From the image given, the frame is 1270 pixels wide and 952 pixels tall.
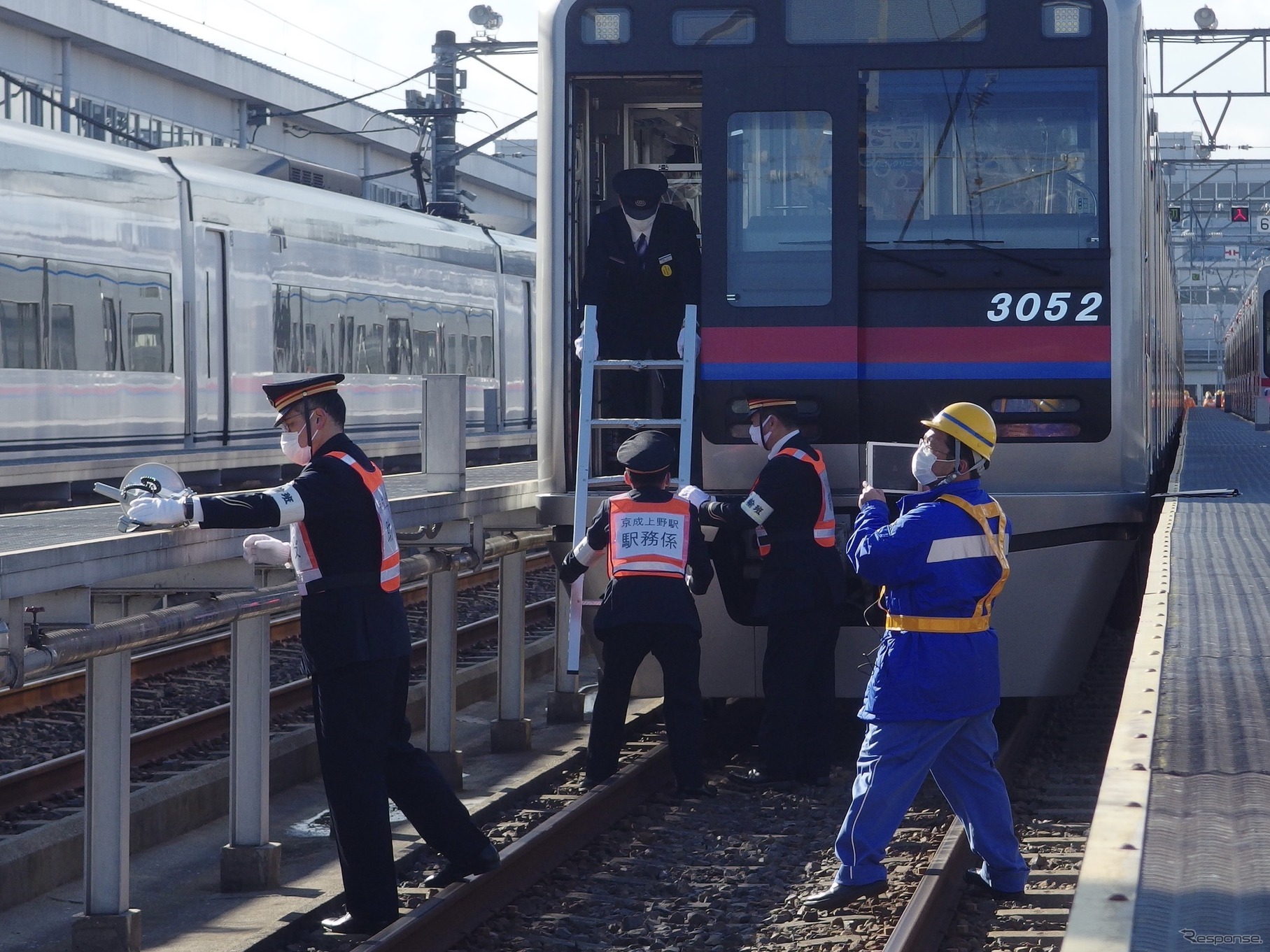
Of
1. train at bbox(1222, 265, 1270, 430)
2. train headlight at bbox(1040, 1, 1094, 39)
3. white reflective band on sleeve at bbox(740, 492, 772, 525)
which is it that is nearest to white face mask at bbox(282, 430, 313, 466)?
white reflective band on sleeve at bbox(740, 492, 772, 525)

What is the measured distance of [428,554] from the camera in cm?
780

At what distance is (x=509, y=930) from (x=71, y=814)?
7.67 ft

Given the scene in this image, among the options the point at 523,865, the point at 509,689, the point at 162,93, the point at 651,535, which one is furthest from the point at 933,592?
the point at 162,93

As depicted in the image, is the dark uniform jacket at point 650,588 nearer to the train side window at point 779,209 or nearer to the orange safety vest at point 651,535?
the orange safety vest at point 651,535

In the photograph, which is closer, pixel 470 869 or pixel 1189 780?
pixel 1189 780

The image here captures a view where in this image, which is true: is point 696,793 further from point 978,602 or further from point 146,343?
point 146,343

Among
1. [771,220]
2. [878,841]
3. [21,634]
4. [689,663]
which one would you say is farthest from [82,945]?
[771,220]

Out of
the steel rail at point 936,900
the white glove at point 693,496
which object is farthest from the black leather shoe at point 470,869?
the white glove at point 693,496

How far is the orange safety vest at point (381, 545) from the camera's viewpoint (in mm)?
5453

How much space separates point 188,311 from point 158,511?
8.88 m

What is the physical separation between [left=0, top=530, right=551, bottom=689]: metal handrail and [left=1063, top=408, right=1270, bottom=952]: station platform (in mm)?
2955

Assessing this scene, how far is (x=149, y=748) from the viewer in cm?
831

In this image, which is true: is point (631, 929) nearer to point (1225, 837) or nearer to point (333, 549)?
point (333, 549)

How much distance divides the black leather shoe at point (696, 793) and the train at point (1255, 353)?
17446 mm
